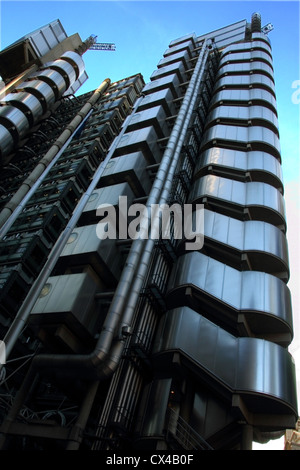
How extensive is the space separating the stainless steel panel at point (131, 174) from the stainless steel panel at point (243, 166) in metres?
4.90

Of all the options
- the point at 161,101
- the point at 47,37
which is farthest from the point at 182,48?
the point at 47,37

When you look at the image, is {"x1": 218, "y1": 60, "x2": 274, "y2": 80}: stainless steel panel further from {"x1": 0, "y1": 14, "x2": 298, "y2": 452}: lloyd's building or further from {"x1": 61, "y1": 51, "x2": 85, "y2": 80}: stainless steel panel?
{"x1": 61, "y1": 51, "x2": 85, "y2": 80}: stainless steel panel

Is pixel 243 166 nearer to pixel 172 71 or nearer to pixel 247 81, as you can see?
pixel 247 81

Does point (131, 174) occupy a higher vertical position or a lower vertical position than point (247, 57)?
lower

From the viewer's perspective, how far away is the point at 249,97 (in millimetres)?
39844

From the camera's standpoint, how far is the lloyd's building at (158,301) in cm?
1722

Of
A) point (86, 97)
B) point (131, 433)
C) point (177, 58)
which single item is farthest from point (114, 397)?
point (86, 97)

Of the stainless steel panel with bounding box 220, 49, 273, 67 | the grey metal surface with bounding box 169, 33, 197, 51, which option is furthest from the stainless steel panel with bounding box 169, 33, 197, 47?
the stainless steel panel with bounding box 220, 49, 273, 67

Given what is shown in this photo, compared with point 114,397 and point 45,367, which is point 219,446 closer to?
point 114,397

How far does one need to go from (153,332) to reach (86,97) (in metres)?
58.2

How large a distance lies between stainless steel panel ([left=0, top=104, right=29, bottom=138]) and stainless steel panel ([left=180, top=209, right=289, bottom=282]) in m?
33.9

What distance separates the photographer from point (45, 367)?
61.6 ft

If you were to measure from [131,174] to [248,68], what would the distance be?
27258 mm

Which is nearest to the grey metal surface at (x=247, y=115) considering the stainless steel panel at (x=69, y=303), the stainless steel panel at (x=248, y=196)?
the stainless steel panel at (x=248, y=196)
